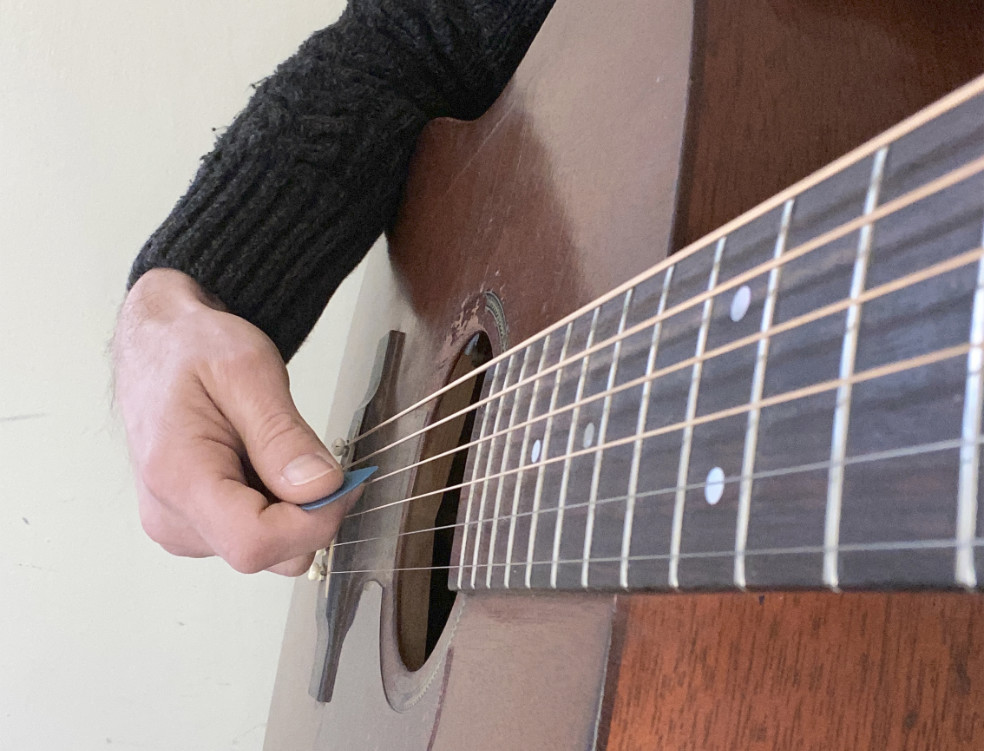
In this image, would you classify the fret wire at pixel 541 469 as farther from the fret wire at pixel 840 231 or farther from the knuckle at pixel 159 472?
the knuckle at pixel 159 472

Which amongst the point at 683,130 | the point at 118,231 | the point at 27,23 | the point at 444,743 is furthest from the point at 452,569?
the point at 27,23

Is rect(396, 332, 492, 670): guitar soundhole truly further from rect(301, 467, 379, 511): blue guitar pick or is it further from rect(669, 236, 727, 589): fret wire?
rect(669, 236, 727, 589): fret wire

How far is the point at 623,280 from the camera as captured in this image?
1.24ft

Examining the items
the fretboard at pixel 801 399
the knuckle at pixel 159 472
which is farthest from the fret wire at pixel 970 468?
the knuckle at pixel 159 472

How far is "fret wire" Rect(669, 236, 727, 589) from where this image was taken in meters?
0.25

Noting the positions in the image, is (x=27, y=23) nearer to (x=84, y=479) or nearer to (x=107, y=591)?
(x=84, y=479)

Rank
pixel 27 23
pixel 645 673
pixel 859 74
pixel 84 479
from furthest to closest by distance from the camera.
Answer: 1. pixel 84 479
2. pixel 27 23
3. pixel 859 74
4. pixel 645 673

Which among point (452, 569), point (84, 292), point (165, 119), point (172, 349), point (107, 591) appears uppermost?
point (165, 119)

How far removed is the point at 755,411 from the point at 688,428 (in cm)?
3

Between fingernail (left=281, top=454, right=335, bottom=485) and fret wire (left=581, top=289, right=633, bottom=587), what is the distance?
0.28 meters

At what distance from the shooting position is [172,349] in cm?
61

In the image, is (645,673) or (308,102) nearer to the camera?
(645,673)

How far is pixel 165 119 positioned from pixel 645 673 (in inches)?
40.0

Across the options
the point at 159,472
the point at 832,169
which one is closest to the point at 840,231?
the point at 832,169
